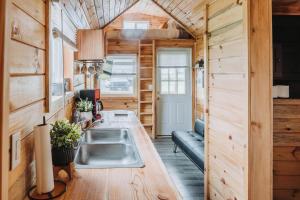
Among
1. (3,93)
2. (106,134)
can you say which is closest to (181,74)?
(106,134)

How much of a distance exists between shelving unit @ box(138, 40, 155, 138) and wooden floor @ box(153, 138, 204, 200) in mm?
1064

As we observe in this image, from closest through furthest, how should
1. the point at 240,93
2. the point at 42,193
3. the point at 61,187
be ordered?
the point at 42,193 → the point at 61,187 → the point at 240,93

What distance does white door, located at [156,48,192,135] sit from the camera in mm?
6945

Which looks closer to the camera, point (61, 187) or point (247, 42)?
point (61, 187)

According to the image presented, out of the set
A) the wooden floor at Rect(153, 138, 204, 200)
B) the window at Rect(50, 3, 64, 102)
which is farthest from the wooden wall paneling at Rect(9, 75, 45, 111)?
the wooden floor at Rect(153, 138, 204, 200)

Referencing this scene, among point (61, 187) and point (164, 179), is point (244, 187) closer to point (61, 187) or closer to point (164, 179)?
point (164, 179)

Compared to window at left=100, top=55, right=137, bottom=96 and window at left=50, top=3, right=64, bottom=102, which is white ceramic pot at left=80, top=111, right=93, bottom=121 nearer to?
window at left=50, top=3, right=64, bottom=102

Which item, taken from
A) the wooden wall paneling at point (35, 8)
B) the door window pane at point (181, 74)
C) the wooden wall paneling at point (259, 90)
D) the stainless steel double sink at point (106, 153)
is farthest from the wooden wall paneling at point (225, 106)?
the door window pane at point (181, 74)

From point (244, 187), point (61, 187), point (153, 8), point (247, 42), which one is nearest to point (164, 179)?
point (61, 187)

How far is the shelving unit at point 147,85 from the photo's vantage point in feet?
22.4

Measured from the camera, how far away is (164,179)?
141 centimetres

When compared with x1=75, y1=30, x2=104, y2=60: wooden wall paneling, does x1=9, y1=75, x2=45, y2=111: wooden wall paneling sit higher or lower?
lower

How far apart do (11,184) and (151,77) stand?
6015 mm

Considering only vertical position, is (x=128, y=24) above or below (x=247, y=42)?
above
